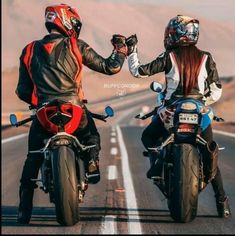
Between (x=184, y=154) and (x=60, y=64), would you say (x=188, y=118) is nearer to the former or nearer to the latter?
(x=184, y=154)

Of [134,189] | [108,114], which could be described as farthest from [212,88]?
[134,189]

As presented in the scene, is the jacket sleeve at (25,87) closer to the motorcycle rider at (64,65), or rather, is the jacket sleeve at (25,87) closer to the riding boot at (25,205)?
the motorcycle rider at (64,65)

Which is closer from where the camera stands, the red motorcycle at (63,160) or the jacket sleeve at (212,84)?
the red motorcycle at (63,160)

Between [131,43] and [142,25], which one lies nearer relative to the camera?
[131,43]

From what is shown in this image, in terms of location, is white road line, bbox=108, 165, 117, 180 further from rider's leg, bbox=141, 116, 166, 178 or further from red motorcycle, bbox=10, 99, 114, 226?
red motorcycle, bbox=10, 99, 114, 226

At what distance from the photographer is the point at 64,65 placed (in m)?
6.45

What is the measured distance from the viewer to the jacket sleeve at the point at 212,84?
22.3 ft

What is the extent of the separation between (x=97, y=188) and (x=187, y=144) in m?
4.11

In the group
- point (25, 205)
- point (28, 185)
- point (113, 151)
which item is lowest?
point (113, 151)

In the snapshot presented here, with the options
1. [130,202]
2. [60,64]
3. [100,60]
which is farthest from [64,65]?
[130,202]

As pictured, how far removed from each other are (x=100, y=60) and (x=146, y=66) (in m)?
0.49

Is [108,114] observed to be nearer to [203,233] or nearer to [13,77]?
[203,233]

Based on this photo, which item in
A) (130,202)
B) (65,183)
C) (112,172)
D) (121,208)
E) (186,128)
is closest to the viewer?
(65,183)

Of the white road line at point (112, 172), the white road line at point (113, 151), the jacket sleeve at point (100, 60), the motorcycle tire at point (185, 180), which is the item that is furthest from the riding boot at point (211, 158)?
the white road line at point (113, 151)
